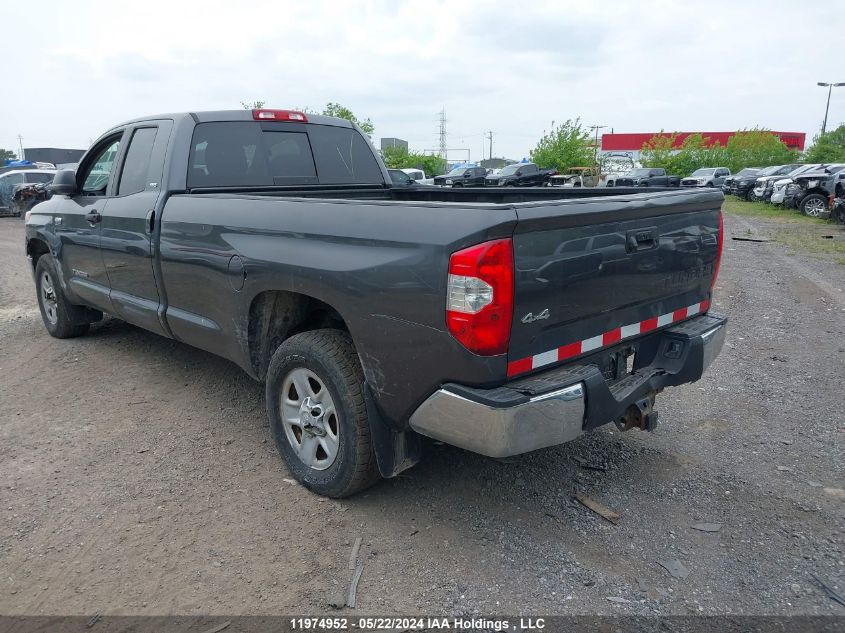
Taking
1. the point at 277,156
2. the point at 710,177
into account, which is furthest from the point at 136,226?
the point at 710,177

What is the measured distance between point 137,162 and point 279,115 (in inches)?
42.5

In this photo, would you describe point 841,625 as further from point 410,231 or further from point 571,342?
point 410,231

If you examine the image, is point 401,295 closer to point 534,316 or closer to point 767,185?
point 534,316

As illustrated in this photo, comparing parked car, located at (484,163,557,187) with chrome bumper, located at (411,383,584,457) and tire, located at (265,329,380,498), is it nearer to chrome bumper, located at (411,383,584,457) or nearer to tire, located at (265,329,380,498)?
tire, located at (265,329,380,498)

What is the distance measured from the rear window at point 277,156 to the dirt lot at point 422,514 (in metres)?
1.60

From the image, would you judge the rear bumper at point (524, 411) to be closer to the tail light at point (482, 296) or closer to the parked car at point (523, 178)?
the tail light at point (482, 296)

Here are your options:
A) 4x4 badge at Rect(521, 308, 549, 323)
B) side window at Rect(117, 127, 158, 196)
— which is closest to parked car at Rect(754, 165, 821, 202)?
side window at Rect(117, 127, 158, 196)

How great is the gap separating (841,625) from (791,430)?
1974 mm

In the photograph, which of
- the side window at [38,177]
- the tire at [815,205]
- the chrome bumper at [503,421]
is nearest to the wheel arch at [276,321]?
the chrome bumper at [503,421]

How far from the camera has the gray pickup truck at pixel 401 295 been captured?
2.64m

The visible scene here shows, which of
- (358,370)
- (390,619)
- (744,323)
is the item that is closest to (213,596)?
(390,619)

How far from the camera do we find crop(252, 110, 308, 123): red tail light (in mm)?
4863

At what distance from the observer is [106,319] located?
7.24 meters

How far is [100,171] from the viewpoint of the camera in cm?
543
